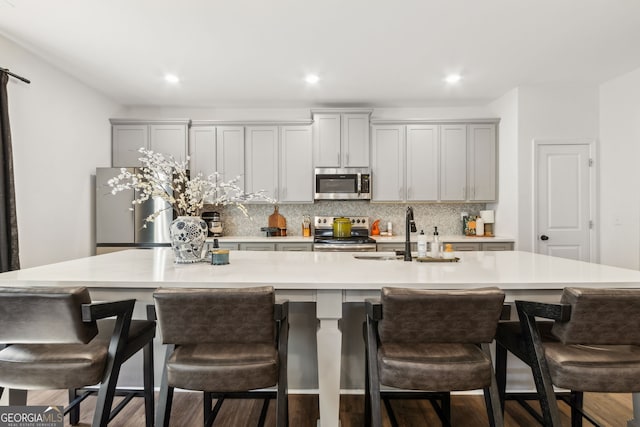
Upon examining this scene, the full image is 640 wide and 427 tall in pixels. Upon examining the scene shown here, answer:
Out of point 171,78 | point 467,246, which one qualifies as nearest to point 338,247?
point 467,246

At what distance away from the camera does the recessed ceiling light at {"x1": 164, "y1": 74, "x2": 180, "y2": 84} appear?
12.0ft

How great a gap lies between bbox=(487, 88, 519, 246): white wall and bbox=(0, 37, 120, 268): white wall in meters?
5.03

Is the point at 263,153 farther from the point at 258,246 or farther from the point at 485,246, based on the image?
the point at 485,246

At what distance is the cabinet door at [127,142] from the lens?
4.40 metres

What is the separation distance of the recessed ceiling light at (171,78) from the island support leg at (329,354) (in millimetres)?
3207

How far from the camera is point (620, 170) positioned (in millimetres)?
3762

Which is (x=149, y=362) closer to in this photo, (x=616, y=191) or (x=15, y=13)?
(x=15, y=13)

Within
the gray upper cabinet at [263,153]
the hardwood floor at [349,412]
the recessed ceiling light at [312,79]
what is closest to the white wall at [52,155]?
the gray upper cabinet at [263,153]

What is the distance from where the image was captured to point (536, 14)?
2543mm

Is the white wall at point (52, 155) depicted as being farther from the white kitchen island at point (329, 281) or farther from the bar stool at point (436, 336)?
the bar stool at point (436, 336)

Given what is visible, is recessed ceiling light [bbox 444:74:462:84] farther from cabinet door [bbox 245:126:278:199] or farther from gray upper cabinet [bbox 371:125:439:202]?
cabinet door [bbox 245:126:278:199]

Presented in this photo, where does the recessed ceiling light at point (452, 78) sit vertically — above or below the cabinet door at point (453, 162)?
above

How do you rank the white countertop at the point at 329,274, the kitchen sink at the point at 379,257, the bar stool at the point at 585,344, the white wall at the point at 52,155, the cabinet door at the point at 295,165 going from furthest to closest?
the cabinet door at the point at 295,165 → the white wall at the point at 52,155 → the kitchen sink at the point at 379,257 → the white countertop at the point at 329,274 → the bar stool at the point at 585,344

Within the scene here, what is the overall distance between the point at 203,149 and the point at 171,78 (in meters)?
1.02
